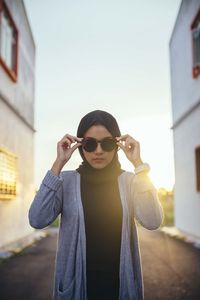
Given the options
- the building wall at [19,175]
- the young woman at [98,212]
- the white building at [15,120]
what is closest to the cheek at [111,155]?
the young woman at [98,212]

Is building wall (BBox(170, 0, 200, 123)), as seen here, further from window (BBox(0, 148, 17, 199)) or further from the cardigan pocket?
the cardigan pocket

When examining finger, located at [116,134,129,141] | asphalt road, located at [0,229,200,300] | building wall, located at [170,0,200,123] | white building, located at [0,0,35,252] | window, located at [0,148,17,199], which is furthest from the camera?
building wall, located at [170,0,200,123]

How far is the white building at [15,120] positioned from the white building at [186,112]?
562 centimetres

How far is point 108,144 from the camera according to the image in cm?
233

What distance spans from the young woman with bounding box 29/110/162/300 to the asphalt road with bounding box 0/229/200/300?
3342 mm

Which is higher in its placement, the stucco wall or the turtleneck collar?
the stucco wall

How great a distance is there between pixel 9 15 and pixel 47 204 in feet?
33.4

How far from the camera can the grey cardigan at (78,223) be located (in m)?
2.15

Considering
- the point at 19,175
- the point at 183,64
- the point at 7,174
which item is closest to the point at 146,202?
the point at 7,174

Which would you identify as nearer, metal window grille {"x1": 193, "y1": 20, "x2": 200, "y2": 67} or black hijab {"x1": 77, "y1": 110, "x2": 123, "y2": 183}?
black hijab {"x1": 77, "y1": 110, "x2": 123, "y2": 183}

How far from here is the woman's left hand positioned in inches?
91.4

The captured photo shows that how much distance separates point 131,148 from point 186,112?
1140cm

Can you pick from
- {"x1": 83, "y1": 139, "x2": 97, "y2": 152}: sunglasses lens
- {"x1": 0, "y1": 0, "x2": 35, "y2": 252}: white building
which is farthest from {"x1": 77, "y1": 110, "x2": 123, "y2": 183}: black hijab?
{"x1": 0, "y1": 0, "x2": 35, "y2": 252}: white building

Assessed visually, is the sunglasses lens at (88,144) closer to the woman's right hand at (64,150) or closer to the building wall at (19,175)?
the woman's right hand at (64,150)
